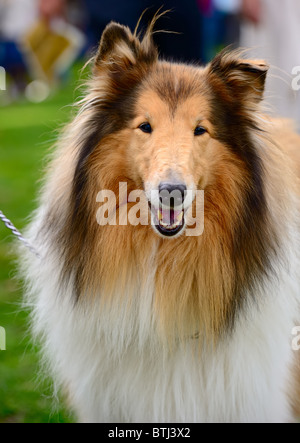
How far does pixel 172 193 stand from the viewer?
2.45 meters

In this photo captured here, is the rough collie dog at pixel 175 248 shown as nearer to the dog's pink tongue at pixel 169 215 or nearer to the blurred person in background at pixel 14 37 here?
Result: the dog's pink tongue at pixel 169 215

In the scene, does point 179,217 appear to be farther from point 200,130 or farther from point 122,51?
point 122,51

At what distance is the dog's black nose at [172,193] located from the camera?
2.44 metres

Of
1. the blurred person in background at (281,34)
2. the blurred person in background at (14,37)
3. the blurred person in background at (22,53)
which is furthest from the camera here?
the blurred person in background at (14,37)

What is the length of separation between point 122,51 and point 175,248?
0.86 metres

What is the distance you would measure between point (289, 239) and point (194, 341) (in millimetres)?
610

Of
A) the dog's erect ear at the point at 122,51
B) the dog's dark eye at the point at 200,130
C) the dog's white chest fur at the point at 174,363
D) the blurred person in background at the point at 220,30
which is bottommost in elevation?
the dog's white chest fur at the point at 174,363

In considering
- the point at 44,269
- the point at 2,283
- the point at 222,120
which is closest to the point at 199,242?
the point at 222,120

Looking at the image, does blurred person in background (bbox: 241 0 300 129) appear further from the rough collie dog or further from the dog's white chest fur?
the dog's white chest fur

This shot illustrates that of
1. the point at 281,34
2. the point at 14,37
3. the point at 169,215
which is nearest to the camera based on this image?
the point at 169,215

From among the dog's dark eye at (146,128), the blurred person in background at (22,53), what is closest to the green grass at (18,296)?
the dog's dark eye at (146,128)

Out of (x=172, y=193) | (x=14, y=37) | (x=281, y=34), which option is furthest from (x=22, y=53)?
(x=172, y=193)

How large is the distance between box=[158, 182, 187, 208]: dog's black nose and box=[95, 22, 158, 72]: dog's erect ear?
2.13ft

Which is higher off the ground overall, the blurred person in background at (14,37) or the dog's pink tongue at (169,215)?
the blurred person in background at (14,37)
